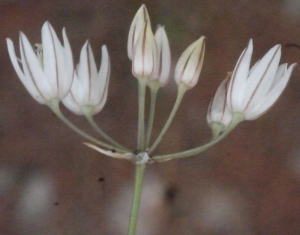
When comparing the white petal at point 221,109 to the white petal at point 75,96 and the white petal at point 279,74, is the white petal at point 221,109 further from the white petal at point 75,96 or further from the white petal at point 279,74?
the white petal at point 75,96

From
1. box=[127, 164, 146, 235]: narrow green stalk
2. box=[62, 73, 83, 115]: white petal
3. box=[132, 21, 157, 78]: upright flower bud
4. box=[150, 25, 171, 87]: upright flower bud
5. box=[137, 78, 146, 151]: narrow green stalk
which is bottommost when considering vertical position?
box=[127, 164, 146, 235]: narrow green stalk

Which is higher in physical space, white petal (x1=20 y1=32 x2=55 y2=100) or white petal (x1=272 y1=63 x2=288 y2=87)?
white petal (x1=272 y1=63 x2=288 y2=87)

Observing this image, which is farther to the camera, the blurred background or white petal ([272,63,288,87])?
the blurred background

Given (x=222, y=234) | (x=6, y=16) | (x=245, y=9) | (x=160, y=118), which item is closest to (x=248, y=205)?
(x=222, y=234)

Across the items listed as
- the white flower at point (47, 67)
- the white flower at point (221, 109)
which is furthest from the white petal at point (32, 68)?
the white flower at point (221, 109)

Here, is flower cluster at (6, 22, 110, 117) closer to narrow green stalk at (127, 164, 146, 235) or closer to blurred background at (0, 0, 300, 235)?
narrow green stalk at (127, 164, 146, 235)

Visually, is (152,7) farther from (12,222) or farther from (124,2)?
(12,222)

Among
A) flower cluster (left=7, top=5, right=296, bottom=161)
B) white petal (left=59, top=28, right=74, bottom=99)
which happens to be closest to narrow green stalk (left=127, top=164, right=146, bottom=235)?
flower cluster (left=7, top=5, right=296, bottom=161)
